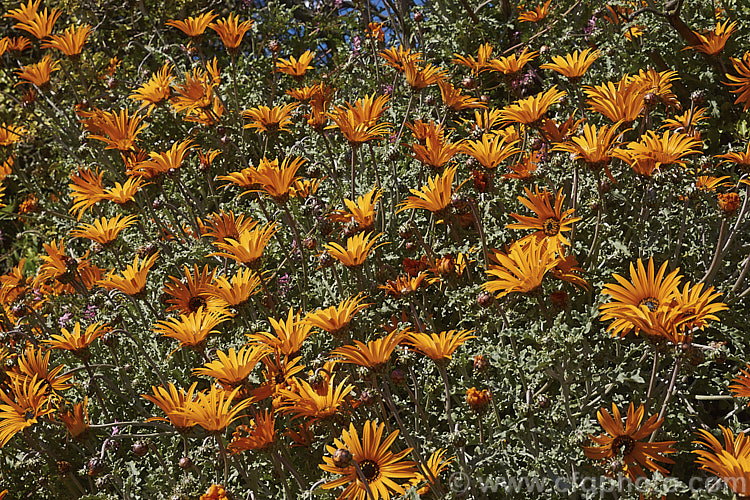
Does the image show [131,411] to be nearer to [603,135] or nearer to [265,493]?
[265,493]

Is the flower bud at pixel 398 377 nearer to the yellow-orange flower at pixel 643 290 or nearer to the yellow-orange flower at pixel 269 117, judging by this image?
the yellow-orange flower at pixel 643 290

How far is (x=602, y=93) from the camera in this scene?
2.51 metres

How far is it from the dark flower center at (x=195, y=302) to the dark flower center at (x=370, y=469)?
95cm

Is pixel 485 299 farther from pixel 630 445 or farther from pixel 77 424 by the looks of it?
pixel 77 424

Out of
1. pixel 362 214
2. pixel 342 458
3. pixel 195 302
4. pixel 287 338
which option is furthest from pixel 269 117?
pixel 342 458

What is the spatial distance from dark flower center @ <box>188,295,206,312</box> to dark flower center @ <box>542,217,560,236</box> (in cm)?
128

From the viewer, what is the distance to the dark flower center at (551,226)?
2.32m

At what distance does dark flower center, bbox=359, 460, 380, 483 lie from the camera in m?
1.99

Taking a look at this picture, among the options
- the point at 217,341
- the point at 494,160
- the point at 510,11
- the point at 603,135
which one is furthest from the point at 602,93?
the point at 510,11

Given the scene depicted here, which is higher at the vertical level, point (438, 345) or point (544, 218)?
point (544, 218)

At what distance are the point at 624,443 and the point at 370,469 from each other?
2.36ft

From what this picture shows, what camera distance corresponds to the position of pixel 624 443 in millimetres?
1896

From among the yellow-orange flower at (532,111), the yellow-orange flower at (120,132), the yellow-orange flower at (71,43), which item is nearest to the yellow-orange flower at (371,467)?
the yellow-orange flower at (532,111)

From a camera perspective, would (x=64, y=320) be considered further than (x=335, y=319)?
Yes
